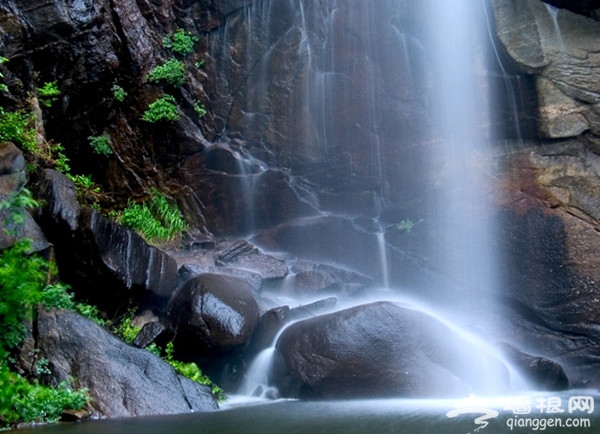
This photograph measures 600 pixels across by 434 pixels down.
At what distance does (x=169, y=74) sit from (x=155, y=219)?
11.1ft

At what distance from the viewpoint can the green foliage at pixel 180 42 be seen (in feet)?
47.6

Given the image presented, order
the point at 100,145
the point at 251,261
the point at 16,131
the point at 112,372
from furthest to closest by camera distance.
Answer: the point at 100,145, the point at 251,261, the point at 16,131, the point at 112,372

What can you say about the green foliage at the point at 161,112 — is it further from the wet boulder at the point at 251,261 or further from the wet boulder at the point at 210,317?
the wet boulder at the point at 210,317

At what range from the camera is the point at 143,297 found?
10516mm

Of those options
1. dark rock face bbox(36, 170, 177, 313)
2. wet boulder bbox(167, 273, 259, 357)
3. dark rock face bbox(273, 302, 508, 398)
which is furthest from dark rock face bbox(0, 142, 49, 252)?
dark rock face bbox(273, 302, 508, 398)

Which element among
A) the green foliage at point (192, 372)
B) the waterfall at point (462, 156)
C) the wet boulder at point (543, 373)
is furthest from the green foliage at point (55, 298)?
the waterfall at point (462, 156)

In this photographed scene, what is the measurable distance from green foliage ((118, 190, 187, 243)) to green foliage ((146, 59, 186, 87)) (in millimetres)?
2598

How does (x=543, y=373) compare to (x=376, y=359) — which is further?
(x=543, y=373)

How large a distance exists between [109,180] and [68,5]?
3.90 m

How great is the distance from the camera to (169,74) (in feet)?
46.1

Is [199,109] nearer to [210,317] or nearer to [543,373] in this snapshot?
[210,317]

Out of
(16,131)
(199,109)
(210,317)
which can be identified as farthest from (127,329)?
(199,109)

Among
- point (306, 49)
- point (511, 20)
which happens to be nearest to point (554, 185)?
point (511, 20)

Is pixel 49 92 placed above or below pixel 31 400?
above
